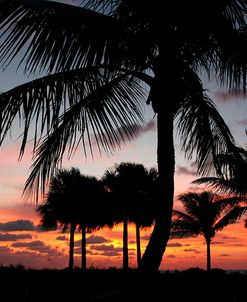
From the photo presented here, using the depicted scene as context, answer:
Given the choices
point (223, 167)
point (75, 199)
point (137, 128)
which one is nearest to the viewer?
point (137, 128)

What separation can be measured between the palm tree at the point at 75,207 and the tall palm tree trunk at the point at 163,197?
3032 centimetres

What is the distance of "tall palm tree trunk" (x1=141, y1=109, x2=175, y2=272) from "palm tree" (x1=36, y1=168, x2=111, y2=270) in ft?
99.5

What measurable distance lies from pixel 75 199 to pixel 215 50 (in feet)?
103

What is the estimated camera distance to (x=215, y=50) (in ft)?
24.3

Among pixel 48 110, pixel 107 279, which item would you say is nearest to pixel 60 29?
pixel 48 110

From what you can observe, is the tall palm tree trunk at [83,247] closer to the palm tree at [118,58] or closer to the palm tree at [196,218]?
the palm tree at [196,218]

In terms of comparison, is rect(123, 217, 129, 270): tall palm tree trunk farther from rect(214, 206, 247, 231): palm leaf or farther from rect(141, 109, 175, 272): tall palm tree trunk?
rect(141, 109, 175, 272): tall palm tree trunk

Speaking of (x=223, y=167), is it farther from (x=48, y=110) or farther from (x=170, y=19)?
(x=48, y=110)

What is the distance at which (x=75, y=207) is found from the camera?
37781 mm

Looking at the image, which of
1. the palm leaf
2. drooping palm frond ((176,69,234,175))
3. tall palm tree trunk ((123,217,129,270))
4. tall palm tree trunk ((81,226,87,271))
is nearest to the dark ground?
drooping palm frond ((176,69,234,175))

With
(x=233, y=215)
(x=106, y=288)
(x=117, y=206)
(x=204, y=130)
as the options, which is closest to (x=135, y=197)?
(x=117, y=206)

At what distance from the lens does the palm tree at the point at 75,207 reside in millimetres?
37344

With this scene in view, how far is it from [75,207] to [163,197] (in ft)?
104

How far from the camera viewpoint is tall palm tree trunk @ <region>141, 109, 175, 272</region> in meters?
6.37
